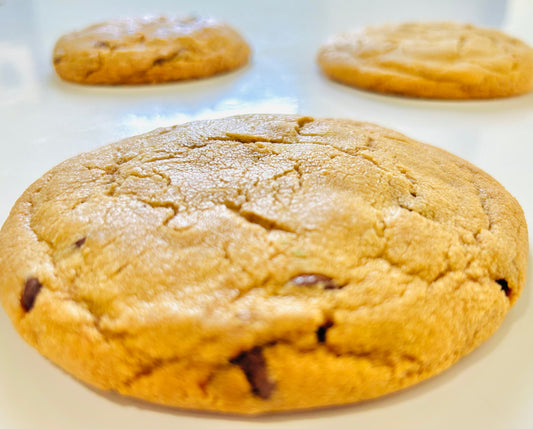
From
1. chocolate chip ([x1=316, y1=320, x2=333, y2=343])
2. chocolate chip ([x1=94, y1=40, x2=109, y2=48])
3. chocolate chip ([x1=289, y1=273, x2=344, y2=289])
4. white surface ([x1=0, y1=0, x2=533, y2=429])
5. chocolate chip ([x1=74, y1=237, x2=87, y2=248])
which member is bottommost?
white surface ([x1=0, y1=0, x2=533, y2=429])

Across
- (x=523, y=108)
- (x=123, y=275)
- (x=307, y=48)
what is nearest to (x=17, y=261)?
(x=123, y=275)

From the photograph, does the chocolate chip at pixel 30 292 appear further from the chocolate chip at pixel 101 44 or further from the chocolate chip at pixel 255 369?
the chocolate chip at pixel 101 44

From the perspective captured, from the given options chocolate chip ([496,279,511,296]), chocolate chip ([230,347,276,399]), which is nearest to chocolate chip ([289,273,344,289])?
chocolate chip ([230,347,276,399])

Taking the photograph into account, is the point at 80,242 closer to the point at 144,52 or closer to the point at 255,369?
the point at 255,369

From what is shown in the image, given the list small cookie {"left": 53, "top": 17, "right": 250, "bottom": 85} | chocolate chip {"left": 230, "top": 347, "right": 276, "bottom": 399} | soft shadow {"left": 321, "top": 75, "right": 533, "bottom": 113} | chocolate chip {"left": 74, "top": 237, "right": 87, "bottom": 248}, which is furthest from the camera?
small cookie {"left": 53, "top": 17, "right": 250, "bottom": 85}

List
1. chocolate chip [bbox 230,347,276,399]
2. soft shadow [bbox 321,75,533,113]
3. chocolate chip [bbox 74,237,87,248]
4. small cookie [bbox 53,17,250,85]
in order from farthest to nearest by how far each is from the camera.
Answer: small cookie [bbox 53,17,250,85]
soft shadow [bbox 321,75,533,113]
chocolate chip [bbox 74,237,87,248]
chocolate chip [bbox 230,347,276,399]

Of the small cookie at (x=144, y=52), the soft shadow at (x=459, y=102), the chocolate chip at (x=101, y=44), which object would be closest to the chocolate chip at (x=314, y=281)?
the soft shadow at (x=459, y=102)

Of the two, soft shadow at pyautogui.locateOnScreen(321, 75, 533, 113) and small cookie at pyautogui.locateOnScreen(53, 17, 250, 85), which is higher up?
small cookie at pyautogui.locateOnScreen(53, 17, 250, 85)

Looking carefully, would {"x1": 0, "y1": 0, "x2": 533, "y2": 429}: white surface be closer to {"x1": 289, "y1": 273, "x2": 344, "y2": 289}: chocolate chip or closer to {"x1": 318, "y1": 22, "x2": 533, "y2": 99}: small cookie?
{"x1": 318, "y1": 22, "x2": 533, "y2": 99}: small cookie
